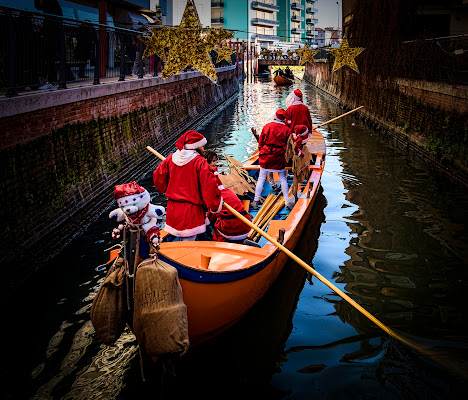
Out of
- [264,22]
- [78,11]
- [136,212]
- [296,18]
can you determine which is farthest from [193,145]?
[296,18]

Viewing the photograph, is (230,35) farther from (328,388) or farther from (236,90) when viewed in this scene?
(236,90)

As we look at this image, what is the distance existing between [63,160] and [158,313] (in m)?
4.93

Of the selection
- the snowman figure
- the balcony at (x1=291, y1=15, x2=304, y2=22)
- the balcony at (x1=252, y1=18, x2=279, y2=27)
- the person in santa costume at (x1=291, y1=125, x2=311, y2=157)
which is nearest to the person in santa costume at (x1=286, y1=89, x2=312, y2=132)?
the person in santa costume at (x1=291, y1=125, x2=311, y2=157)

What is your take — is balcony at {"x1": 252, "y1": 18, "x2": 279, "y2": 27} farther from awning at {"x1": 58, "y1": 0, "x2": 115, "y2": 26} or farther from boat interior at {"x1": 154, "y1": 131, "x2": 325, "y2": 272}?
boat interior at {"x1": 154, "y1": 131, "x2": 325, "y2": 272}

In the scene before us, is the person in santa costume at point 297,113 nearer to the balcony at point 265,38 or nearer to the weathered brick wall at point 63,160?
the weathered brick wall at point 63,160

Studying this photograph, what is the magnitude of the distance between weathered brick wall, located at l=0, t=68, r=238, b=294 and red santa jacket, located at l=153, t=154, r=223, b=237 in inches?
88.0

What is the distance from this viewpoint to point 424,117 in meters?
13.1

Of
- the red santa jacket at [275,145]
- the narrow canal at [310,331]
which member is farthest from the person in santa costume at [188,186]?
the red santa jacket at [275,145]

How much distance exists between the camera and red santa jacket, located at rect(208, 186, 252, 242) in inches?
222

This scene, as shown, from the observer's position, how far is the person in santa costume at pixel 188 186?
4.73 metres

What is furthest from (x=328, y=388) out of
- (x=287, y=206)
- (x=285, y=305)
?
(x=287, y=206)

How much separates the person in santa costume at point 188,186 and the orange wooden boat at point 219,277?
9.1 inches

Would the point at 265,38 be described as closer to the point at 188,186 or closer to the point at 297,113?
the point at 297,113

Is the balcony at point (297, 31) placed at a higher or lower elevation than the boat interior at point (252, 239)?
higher
